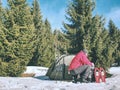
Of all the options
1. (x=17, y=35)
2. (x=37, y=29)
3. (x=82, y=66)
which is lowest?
(x=82, y=66)

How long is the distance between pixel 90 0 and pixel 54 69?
8881mm

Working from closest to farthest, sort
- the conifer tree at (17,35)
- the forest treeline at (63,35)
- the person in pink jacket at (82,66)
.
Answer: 1. the person in pink jacket at (82,66)
2. the forest treeline at (63,35)
3. the conifer tree at (17,35)

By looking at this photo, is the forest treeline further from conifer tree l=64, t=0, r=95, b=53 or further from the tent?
the tent

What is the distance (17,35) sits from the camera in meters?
27.0

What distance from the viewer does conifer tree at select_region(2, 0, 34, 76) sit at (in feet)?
87.1

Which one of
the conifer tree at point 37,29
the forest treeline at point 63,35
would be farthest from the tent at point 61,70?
the conifer tree at point 37,29

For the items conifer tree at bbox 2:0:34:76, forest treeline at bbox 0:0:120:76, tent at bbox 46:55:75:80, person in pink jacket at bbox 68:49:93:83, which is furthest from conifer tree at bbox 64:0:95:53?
person in pink jacket at bbox 68:49:93:83

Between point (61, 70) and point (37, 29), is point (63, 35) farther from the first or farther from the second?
point (37, 29)

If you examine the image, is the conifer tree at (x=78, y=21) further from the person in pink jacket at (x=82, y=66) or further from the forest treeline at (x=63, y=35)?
the person in pink jacket at (x=82, y=66)

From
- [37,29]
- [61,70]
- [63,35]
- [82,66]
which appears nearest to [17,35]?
[63,35]

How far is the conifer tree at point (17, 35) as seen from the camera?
2654 cm

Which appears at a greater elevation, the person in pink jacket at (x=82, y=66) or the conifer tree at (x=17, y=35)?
the conifer tree at (x=17, y=35)

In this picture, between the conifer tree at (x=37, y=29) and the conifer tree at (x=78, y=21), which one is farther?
the conifer tree at (x=37, y=29)

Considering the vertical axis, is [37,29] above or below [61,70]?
above
